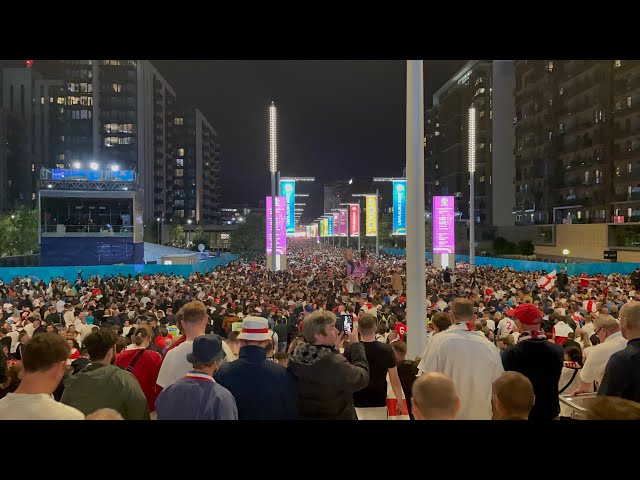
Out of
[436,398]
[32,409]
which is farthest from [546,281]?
[32,409]

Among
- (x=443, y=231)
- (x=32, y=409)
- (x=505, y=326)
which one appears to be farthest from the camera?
(x=443, y=231)

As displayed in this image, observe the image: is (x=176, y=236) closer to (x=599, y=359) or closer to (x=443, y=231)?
(x=443, y=231)

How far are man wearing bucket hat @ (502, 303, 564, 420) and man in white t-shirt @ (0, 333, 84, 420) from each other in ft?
11.7

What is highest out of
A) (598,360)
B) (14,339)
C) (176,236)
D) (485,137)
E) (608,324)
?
(485,137)

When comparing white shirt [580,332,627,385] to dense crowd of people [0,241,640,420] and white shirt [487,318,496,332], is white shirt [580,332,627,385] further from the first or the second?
white shirt [487,318,496,332]

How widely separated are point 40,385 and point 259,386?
4.63ft

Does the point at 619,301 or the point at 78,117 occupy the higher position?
the point at 78,117

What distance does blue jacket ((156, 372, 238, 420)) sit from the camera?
12.0ft

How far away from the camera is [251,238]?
6009cm

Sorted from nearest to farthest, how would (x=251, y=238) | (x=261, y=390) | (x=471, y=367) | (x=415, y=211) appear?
(x=261, y=390) → (x=471, y=367) → (x=415, y=211) → (x=251, y=238)
